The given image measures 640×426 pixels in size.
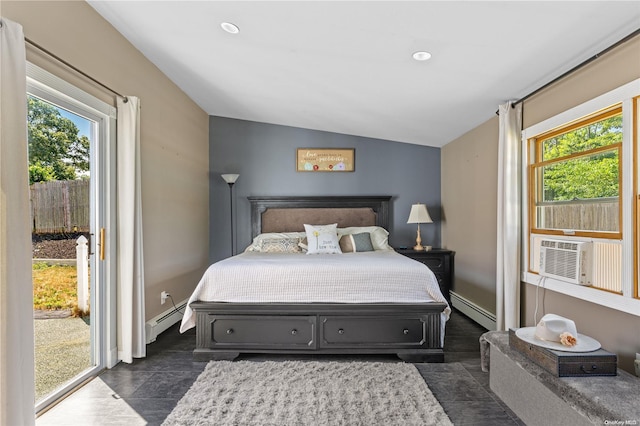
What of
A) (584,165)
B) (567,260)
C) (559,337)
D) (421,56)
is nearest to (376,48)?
(421,56)

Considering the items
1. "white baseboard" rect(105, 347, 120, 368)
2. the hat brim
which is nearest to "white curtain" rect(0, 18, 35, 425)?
"white baseboard" rect(105, 347, 120, 368)

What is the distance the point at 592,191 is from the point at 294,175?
350cm

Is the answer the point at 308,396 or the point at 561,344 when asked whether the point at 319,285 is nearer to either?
the point at 308,396

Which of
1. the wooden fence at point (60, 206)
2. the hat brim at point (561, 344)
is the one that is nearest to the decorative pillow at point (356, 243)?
the hat brim at point (561, 344)

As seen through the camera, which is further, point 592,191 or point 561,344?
point 592,191

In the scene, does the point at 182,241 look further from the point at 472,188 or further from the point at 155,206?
the point at 472,188

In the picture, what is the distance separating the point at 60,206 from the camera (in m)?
2.30

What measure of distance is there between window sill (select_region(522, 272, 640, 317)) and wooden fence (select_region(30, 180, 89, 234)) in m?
3.62

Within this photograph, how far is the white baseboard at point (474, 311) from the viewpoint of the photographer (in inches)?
139

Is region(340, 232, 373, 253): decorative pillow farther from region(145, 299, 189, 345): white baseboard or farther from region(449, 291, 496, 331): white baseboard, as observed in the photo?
region(145, 299, 189, 345): white baseboard

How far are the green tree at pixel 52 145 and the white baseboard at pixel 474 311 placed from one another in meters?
4.01

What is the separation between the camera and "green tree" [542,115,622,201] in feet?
7.29

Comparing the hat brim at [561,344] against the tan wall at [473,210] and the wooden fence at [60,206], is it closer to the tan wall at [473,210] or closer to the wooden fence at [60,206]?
the tan wall at [473,210]

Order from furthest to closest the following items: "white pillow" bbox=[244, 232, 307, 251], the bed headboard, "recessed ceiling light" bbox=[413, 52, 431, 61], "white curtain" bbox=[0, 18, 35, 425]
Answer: the bed headboard
"white pillow" bbox=[244, 232, 307, 251]
"recessed ceiling light" bbox=[413, 52, 431, 61]
"white curtain" bbox=[0, 18, 35, 425]
